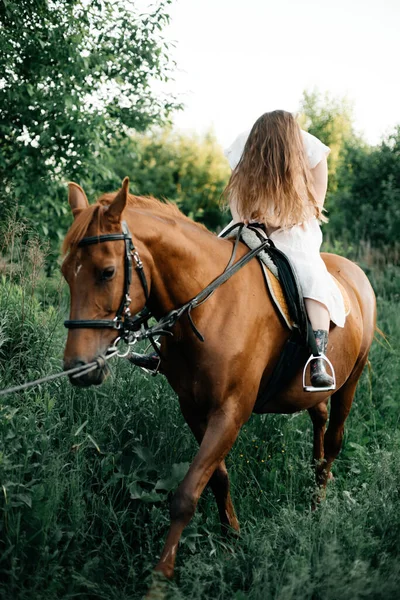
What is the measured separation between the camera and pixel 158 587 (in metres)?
2.88

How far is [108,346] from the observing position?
287 cm

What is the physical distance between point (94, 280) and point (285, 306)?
1.41 m

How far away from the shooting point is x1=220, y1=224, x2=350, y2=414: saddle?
3.72 meters

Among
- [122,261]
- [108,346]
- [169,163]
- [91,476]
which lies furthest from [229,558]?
[169,163]

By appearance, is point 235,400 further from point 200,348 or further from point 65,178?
point 65,178

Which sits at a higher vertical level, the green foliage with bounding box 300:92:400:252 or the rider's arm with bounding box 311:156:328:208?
the green foliage with bounding box 300:92:400:252

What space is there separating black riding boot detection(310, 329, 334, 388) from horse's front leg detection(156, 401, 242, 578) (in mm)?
695

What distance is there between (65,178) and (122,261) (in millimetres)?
5083

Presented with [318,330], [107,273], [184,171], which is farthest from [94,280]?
[184,171]

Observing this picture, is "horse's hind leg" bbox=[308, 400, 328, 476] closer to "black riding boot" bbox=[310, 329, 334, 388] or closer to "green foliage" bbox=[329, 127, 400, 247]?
"black riding boot" bbox=[310, 329, 334, 388]

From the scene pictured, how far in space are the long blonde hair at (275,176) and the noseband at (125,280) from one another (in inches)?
50.6

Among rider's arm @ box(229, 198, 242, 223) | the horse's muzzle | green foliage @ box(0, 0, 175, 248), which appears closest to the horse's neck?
the horse's muzzle

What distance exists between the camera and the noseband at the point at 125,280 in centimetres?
277

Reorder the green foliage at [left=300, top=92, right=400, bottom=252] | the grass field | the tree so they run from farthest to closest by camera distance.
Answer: the tree < the green foliage at [left=300, top=92, right=400, bottom=252] < the grass field
